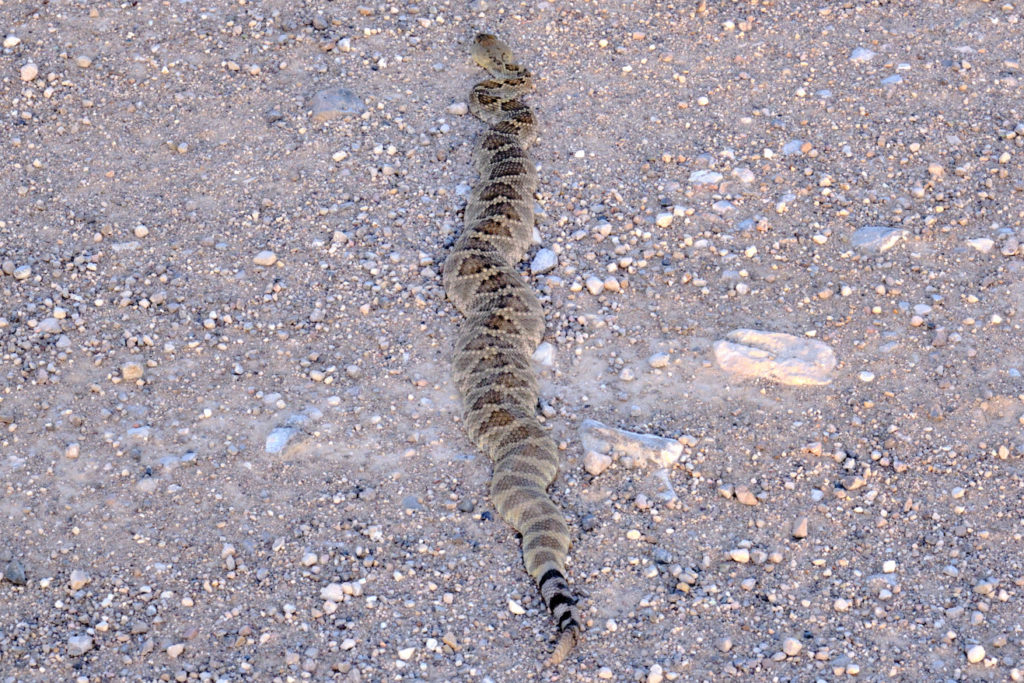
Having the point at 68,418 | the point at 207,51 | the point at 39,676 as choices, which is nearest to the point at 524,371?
the point at 68,418

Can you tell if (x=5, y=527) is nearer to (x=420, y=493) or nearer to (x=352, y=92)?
(x=420, y=493)

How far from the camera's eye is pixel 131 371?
502 cm

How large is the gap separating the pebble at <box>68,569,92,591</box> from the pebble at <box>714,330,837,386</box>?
2.76 meters

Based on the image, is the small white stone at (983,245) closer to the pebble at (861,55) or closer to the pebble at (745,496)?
the pebble at (861,55)

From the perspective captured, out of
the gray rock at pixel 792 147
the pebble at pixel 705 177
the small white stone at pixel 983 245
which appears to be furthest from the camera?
the gray rock at pixel 792 147

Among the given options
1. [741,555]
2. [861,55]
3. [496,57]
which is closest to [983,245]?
[861,55]

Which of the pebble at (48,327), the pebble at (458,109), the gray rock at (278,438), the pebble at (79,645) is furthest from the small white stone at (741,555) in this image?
the pebble at (458,109)

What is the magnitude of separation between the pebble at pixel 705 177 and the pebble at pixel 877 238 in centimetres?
79

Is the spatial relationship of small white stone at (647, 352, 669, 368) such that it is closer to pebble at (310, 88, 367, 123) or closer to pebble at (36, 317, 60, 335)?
pebble at (310, 88, 367, 123)

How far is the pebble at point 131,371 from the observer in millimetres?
5012

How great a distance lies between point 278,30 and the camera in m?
7.07

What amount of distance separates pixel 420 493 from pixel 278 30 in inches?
145

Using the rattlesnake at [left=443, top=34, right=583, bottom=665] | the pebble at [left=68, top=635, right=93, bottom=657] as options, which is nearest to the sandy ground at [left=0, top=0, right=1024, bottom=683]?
the pebble at [left=68, top=635, right=93, bottom=657]

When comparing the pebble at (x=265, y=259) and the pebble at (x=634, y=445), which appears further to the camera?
the pebble at (x=265, y=259)
